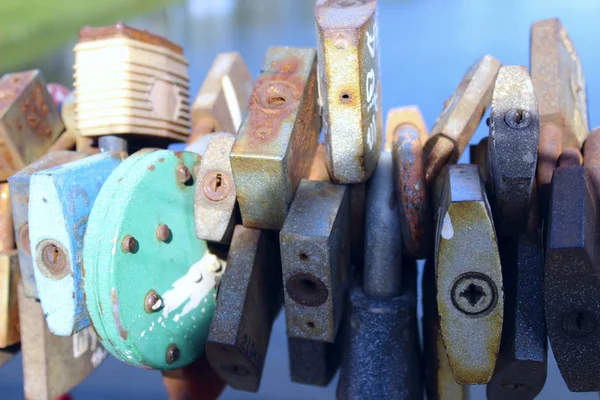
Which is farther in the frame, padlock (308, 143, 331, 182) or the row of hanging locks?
padlock (308, 143, 331, 182)

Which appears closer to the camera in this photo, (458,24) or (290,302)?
(290,302)

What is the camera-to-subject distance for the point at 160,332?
638 mm

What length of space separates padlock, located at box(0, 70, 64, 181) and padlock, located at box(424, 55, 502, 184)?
57 cm

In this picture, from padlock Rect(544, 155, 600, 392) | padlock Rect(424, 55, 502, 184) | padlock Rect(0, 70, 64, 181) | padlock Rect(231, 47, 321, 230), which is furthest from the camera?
padlock Rect(0, 70, 64, 181)

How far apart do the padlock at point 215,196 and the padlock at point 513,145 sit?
11.1 inches

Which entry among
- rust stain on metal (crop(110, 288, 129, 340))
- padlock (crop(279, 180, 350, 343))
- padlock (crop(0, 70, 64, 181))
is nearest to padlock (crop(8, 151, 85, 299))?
padlock (crop(0, 70, 64, 181))

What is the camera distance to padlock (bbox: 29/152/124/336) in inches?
24.5

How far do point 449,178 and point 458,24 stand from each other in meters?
0.99

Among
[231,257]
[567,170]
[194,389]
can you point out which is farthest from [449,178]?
[194,389]

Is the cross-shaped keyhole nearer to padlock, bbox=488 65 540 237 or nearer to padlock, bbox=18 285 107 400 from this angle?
padlock, bbox=488 65 540 237

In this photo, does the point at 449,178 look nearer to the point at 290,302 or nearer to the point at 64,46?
the point at 290,302

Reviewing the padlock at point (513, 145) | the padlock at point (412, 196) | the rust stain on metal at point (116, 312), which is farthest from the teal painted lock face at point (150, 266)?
the padlock at point (513, 145)

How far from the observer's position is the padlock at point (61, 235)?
623mm

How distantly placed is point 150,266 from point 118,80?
283 millimetres
